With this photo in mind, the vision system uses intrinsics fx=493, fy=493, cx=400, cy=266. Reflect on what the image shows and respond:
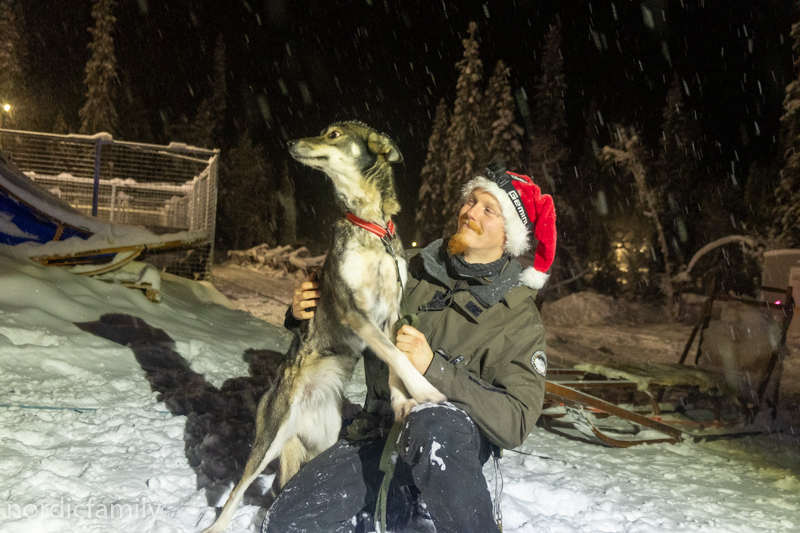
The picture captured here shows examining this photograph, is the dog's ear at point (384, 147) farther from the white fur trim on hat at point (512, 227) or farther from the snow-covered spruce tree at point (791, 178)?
the snow-covered spruce tree at point (791, 178)

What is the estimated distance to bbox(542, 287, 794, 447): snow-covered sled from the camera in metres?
4.71

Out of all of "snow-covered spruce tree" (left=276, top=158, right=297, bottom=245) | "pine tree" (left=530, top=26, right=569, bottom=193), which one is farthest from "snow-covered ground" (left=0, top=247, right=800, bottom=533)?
"snow-covered spruce tree" (left=276, top=158, right=297, bottom=245)

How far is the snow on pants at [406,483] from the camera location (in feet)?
5.97

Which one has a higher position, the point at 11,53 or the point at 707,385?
the point at 11,53

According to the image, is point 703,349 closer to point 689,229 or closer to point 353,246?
point 353,246

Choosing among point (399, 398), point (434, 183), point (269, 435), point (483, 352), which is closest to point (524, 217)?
point (483, 352)

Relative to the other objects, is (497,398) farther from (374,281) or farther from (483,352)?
(374,281)

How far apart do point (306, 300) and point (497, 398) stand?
47.4 inches

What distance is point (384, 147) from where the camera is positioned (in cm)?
270

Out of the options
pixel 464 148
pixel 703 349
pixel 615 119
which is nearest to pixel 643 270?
pixel 615 119

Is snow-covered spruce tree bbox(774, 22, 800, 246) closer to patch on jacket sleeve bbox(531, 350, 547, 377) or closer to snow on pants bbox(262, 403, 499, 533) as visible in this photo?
patch on jacket sleeve bbox(531, 350, 547, 377)

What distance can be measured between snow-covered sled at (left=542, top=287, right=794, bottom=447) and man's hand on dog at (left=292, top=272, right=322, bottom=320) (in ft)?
8.37

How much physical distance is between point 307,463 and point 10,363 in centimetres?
275

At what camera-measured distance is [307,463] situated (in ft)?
7.77
